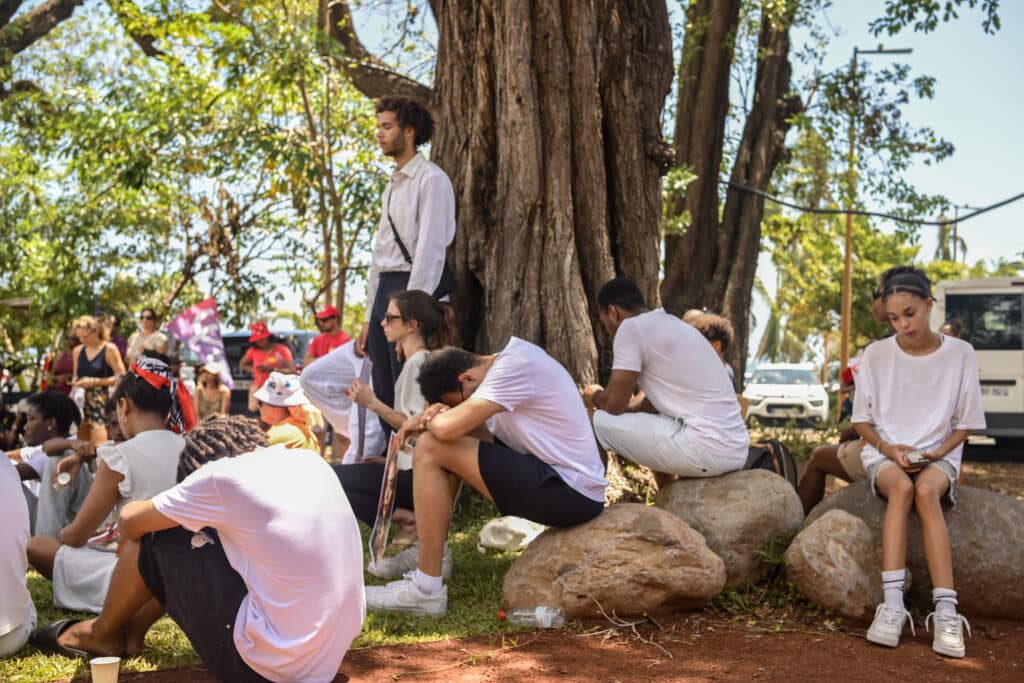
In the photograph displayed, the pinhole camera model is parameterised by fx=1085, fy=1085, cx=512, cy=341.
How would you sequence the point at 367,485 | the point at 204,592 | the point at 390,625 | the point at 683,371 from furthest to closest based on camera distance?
the point at 683,371 → the point at 367,485 → the point at 390,625 → the point at 204,592

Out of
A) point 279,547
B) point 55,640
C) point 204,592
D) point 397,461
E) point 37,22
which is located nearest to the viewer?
point 279,547

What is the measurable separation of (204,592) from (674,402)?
298 cm

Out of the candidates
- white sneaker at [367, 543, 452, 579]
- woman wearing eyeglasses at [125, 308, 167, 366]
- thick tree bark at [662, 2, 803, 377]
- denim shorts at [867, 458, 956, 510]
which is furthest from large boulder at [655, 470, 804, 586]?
thick tree bark at [662, 2, 803, 377]

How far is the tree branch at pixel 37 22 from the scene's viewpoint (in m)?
9.58

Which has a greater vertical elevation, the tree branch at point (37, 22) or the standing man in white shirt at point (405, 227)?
the tree branch at point (37, 22)

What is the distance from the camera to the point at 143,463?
4.52 meters

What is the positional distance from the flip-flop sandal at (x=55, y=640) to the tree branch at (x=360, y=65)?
19.3ft

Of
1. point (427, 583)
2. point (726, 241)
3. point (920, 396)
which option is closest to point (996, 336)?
point (726, 241)

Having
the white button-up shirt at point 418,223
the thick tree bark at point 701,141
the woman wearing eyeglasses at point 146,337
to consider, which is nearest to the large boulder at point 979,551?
the white button-up shirt at point 418,223

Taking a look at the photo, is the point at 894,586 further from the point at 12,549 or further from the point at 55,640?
the point at 12,549

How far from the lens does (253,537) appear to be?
11.2 ft

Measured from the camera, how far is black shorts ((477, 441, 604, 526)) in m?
4.95

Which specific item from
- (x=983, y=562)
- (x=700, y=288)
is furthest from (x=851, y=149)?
(x=983, y=562)

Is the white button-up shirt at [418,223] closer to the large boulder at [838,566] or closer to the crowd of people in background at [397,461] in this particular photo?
the crowd of people in background at [397,461]
